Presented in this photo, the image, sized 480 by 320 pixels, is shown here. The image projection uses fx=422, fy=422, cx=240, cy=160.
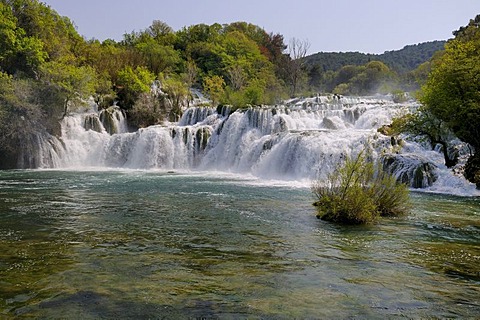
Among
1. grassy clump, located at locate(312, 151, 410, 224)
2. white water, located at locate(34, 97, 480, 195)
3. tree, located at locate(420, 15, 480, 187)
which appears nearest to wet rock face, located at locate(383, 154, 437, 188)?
tree, located at locate(420, 15, 480, 187)

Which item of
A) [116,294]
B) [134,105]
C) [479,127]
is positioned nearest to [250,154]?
[479,127]

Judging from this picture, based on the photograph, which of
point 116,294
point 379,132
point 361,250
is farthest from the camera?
point 379,132

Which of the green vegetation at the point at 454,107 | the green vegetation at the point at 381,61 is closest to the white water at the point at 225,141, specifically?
the green vegetation at the point at 454,107

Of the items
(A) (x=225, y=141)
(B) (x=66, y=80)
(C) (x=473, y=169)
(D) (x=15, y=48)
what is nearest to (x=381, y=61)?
(A) (x=225, y=141)

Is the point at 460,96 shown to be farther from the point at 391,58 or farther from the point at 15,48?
the point at 391,58

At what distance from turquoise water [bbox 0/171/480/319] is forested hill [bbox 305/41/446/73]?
99.4 metres

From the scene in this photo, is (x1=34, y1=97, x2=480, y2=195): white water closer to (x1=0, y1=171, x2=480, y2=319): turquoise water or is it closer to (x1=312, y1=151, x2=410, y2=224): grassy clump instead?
(x1=0, y1=171, x2=480, y2=319): turquoise water

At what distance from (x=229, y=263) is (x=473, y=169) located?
586 inches

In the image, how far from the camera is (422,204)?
13945 millimetres

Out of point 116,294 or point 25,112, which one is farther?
point 25,112

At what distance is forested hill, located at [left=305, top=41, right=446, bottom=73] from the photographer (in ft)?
366

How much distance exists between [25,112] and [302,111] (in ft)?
62.3

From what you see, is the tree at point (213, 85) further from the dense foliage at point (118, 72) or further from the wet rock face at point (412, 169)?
the wet rock face at point (412, 169)

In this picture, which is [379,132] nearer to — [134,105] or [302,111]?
[302,111]
